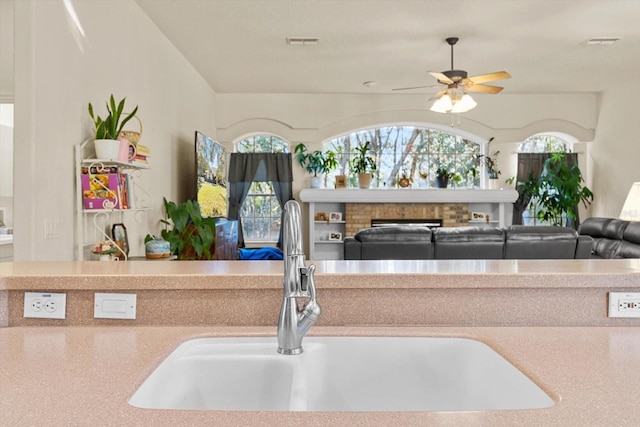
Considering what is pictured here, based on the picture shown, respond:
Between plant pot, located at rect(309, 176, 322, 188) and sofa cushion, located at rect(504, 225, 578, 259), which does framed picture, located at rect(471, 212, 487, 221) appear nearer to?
plant pot, located at rect(309, 176, 322, 188)

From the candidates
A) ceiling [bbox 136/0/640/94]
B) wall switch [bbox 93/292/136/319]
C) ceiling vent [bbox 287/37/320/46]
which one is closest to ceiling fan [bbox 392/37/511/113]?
ceiling [bbox 136/0/640/94]

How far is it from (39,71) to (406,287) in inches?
97.0

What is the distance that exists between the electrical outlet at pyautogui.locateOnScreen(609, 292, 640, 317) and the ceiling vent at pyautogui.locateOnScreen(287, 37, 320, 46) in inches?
164

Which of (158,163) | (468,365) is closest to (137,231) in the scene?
(158,163)

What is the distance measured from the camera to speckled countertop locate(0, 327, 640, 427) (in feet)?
2.23

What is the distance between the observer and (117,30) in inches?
144

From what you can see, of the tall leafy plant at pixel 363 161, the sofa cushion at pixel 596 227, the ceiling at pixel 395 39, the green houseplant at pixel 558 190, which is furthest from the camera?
the tall leafy plant at pixel 363 161

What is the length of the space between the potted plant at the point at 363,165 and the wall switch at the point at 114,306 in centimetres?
631

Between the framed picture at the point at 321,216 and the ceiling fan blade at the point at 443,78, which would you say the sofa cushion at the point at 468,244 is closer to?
the ceiling fan blade at the point at 443,78

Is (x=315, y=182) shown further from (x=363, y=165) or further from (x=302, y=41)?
(x=302, y=41)

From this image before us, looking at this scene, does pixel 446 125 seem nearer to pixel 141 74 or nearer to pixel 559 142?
pixel 559 142

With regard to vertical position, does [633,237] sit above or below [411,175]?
below

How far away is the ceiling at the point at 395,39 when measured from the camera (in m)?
4.07

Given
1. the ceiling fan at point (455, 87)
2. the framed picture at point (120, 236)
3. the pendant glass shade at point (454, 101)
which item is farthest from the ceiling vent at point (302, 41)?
the framed picture at point (120, 236)
